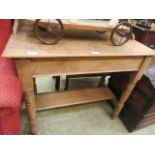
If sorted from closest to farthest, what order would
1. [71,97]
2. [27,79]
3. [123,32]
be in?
[27,79] → [123,32] → [71,97]

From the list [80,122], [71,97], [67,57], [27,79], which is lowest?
[80,122]

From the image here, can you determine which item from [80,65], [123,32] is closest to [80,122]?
[80,65]

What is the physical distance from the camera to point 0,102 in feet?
1.91

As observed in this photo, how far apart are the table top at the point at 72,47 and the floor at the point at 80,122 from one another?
713mm

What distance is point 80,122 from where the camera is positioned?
126cm

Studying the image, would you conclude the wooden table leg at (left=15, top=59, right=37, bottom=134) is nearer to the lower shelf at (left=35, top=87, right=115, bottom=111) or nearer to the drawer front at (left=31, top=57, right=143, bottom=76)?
the drawer front at (left=31, top=57, right=143, bottom=76)

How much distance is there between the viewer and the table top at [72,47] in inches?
24.5

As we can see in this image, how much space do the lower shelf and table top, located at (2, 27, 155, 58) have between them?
20.6 inches

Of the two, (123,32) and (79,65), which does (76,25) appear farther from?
(123,32)

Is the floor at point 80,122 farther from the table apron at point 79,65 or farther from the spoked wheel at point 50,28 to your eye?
the spoked wheel at point 50,28

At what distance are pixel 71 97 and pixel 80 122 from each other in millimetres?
240

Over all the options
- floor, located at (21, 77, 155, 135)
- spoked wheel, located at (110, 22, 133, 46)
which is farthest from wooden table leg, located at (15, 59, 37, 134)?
→ spoked wheel, located at (110, 22, 133, 46)

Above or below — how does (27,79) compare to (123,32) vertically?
below

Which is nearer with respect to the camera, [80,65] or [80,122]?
[80,65]
